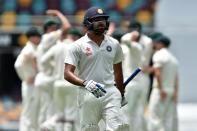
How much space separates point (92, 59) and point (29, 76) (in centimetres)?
508

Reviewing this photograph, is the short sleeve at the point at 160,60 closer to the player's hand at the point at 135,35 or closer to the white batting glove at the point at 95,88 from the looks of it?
the player's hand at the point at 135,35

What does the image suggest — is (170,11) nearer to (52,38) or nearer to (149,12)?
(149,12)

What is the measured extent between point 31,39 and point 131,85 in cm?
179

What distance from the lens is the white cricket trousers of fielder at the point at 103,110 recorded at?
1006 centimetres

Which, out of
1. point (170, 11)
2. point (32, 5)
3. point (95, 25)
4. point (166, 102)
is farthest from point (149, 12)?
point (95, 25)

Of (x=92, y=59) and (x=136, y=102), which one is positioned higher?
(x=92, y=59)

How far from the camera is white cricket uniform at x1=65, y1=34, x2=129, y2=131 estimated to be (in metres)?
10.1

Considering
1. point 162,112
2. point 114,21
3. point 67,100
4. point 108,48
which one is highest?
point 114,21

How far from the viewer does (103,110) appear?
33.4ft

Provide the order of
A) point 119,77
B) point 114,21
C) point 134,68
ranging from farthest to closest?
point 114,21 → point 134,68 → point 119,77

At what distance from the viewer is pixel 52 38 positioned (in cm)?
1458

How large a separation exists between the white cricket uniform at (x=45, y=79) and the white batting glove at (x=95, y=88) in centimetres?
479

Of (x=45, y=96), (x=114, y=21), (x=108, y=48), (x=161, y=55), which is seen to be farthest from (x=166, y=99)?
(x=114, y=21)

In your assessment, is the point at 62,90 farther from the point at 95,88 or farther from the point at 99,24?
the point at 95,88
